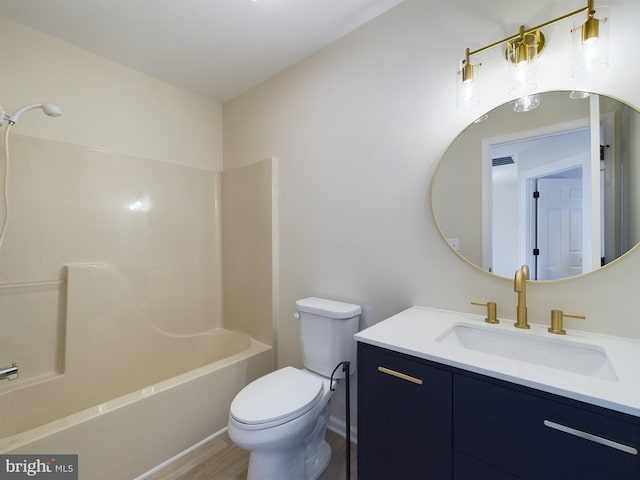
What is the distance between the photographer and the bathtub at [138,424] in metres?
1.32

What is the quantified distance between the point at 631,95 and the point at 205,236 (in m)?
2.73

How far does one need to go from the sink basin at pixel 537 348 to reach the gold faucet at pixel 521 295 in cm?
7

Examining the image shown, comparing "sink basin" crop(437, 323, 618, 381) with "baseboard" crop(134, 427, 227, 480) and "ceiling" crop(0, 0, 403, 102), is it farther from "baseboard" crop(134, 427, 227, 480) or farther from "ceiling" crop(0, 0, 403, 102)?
"ceiling" crop(0, 0, 403, 102)

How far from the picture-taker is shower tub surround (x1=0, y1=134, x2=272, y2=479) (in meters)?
1.51

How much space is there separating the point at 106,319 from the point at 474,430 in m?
2.26

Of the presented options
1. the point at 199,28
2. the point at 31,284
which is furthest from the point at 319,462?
the point at 199,28

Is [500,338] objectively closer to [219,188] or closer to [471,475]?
[471,475]

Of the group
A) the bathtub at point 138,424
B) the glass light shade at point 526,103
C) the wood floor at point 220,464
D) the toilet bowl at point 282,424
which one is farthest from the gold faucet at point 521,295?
the bathtub at point 138,424

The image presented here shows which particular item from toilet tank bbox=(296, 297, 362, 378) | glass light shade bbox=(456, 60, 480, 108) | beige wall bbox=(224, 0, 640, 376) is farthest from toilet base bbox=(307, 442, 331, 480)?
glass light shade bbox=(456, 60, 480, 108)

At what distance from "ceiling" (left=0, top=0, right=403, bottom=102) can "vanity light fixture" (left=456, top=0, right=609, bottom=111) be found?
68 cm

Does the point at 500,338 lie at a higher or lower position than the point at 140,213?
lower

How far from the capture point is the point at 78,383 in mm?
1848

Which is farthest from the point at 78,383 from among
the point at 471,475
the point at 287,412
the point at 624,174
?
the point at 624,174

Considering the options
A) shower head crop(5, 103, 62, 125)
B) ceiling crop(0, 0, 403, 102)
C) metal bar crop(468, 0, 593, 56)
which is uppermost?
ceiling crop(0, 0, 403, 102)
